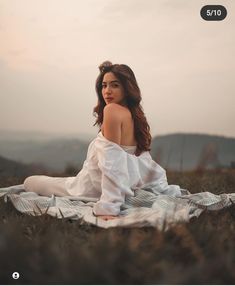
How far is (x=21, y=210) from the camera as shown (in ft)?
8.79

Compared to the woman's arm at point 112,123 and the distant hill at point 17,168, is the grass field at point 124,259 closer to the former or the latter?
the woman's arm at point 112,123

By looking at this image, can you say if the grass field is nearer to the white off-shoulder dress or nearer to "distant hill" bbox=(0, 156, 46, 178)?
the white off-shoulder dress

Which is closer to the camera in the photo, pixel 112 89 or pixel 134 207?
pixel 134 207

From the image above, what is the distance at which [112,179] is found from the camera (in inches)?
102

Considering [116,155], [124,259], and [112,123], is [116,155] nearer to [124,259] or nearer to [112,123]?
[112,123]

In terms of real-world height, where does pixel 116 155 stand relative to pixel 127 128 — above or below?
below

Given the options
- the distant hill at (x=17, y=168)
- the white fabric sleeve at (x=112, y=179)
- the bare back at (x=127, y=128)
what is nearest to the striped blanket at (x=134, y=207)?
the white fabric sleeve at (x=112, y=179)

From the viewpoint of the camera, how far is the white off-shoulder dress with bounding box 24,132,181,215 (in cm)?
257

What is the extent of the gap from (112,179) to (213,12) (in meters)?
1.07

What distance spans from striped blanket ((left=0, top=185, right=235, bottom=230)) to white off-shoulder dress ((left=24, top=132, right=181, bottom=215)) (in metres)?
0.06

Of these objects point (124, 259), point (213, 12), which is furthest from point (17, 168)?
point (124, 259)

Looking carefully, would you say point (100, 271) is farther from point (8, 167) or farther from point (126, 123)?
point (8, 167)

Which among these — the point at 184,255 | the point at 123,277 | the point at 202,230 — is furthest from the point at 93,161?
the point at 123,277

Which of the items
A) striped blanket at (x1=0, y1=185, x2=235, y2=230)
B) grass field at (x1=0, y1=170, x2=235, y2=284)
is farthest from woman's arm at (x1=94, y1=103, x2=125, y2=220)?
grass field at (x1=0, y1=170, x2=235, y2=284)
